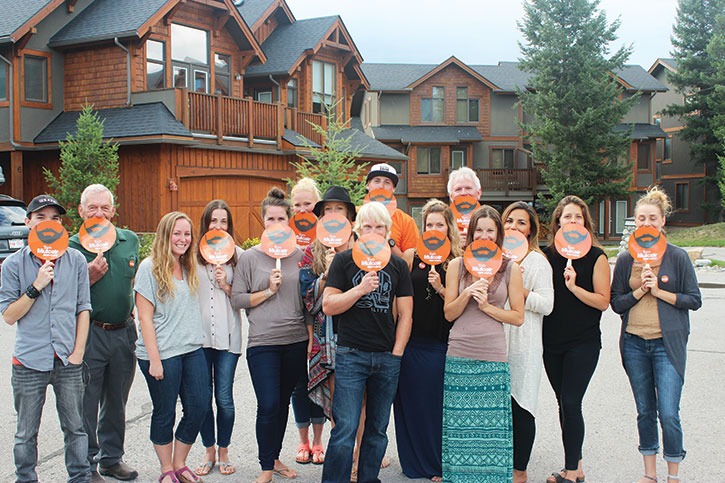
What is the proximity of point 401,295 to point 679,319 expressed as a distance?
186 centimetres

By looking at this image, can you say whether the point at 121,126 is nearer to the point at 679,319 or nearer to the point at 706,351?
the point at 706,351

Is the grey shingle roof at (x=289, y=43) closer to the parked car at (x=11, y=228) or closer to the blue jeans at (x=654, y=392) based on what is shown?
the parked car at (x=11, y=228)

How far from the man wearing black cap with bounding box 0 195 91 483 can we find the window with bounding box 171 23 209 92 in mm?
16998

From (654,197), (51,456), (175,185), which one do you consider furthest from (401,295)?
(175,185)

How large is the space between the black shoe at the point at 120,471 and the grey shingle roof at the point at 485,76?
3267 cm

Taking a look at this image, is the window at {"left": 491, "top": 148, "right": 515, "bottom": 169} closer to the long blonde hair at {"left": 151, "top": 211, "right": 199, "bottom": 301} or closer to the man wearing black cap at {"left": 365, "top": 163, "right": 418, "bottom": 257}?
the man wearing black cap at {"left": 365, "top": 163, "right": 418, "bottom": 257}

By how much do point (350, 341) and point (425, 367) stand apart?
2.47 feet

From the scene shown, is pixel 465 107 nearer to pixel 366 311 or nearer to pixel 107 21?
pixel 107 21

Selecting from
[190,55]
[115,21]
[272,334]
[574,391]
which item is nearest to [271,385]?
[272,334]

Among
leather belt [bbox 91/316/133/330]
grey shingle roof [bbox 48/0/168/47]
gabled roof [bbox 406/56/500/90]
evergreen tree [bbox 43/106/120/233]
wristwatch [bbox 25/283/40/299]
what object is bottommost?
leather belt [bbox 91/316/133/330]

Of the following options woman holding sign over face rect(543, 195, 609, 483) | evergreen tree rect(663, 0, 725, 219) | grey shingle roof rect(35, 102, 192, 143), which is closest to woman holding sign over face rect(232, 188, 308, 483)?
woman holding sign over face rect(543, 195, 609, 483)

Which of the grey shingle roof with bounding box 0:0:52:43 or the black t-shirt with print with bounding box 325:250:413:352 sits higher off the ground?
the grey shingle roof with bounding box 0:0:52:43

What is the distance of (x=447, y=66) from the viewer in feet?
121

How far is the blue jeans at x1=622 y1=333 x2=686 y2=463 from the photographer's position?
4.55 m
